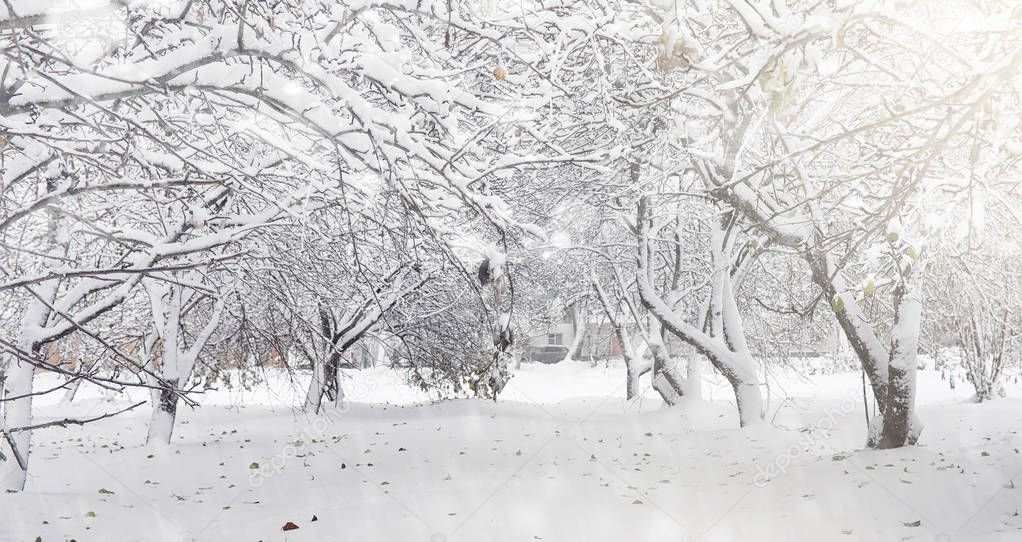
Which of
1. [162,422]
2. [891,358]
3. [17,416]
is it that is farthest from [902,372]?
[162,422]

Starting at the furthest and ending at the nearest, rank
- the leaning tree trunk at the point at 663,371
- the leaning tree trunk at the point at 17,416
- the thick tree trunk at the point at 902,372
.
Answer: the leaning tree trunk at the point at 663,371, the thick tree trunk at the point at 902,372, the leaning tree trunk at the point at 17,416

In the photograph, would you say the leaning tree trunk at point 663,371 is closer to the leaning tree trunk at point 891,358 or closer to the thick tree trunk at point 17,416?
the leaning tree trunk at point 891,358

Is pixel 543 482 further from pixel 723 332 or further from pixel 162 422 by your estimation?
pixel 162 422

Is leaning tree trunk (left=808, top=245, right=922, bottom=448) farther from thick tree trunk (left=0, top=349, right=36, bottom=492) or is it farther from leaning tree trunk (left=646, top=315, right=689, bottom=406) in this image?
thick tree trunk (left=0, top=349, right=36, bottom=492)

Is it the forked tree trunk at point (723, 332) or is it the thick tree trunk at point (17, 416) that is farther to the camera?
the forked tree trunk at point (723, 332)

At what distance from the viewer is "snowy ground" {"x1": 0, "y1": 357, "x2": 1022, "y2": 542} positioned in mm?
6027

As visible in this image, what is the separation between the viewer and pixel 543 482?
8.20 meters

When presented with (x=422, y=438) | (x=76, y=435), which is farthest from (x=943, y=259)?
(x=76, y=435)

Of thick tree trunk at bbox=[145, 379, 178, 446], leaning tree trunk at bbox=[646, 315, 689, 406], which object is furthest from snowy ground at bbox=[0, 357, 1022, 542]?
leaning tree trunk at bbox=[646, 315, 689, 406]

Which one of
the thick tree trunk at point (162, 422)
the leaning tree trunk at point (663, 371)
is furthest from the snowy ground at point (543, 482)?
the leaning tree trunk at point (663, 371)

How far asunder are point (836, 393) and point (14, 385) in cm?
1890

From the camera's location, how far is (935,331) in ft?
50.2

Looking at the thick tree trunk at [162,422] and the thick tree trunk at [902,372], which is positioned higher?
the thick tree trunk at [902,372]

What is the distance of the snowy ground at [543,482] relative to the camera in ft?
19.8
